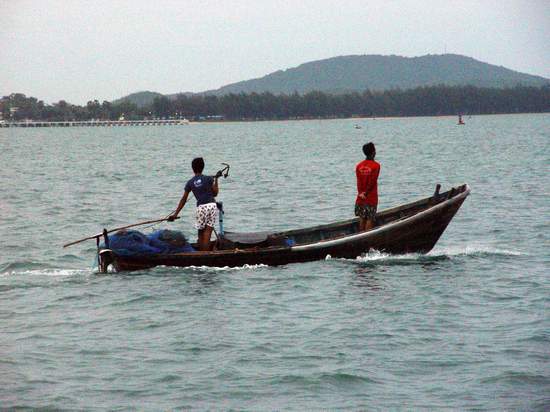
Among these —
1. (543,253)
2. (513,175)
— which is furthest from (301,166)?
(543,253)

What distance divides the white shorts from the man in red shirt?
9.03 feet

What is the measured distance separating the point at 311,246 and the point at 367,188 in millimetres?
1555

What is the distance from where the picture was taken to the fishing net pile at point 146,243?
17.4 metres

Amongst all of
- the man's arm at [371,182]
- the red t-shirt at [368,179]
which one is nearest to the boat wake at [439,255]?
the red t-shirt at [368,179]

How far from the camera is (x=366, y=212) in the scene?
17828mm

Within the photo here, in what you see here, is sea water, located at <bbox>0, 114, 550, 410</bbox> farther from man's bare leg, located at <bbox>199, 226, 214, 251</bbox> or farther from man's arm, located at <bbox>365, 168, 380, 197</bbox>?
man's arm, located at <bbox>365, 168, 380, 197</bbox>

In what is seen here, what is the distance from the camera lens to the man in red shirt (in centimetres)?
1742

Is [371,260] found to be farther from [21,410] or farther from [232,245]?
[21,410]

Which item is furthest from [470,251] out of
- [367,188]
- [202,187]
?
[202,187]

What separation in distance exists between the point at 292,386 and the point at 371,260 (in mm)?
7328

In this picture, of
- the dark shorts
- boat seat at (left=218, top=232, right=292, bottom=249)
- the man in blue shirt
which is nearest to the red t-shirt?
the dark shorts

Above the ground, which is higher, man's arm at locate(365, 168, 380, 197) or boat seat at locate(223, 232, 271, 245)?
man's arm at locate(365, 168, 380, 197)

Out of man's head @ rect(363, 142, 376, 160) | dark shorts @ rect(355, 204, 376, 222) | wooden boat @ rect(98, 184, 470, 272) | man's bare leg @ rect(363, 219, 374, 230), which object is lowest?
wooden boat @ rect(98, 184, 470, 272)

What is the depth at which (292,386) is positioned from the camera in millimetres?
10906
